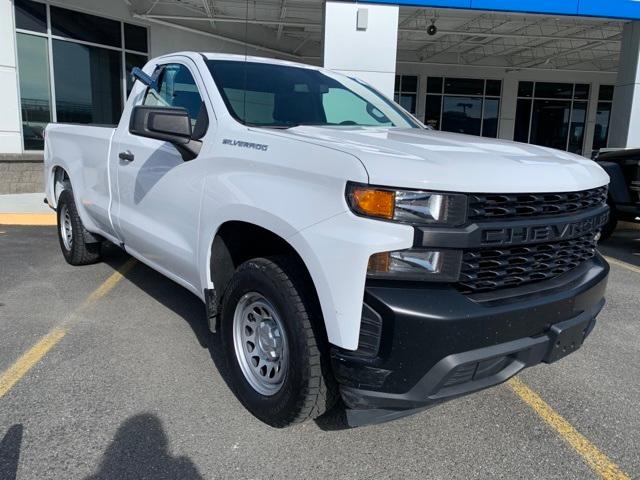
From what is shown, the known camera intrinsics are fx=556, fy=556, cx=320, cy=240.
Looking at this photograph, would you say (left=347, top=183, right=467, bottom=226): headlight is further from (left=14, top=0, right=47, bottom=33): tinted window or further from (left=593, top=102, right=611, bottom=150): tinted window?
(left=593, top=102, right=611, bottom=150): tinted window

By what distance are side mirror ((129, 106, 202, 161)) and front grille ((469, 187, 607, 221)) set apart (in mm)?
1747

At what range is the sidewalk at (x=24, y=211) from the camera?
30.1ft

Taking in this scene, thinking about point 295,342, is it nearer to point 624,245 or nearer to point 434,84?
point 624,245

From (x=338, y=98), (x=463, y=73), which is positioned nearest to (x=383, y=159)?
(x=338, y=98)

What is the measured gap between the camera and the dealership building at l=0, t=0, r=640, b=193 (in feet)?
35.1

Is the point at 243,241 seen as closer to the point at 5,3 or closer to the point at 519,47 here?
the point at 5,3

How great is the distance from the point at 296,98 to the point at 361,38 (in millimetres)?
7186

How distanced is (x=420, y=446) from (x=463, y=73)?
70.4 feet

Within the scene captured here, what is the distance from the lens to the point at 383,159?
2.31 m

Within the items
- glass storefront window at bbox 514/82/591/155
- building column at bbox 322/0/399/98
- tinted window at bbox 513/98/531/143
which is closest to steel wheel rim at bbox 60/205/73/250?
building column at bbox 322/0/399/98

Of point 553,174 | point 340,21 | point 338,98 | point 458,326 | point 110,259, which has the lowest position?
point 110,259

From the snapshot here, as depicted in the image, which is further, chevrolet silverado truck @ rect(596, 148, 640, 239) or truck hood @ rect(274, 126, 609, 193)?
chevrolet silverado truck @ rect(596, 148, 640, 239)

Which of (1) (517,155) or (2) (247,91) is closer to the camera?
(1) (517,155)

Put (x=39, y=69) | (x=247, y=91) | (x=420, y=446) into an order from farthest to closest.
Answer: (x=39, y=69)
(x=247, y=91)
(x=420, y=446)
